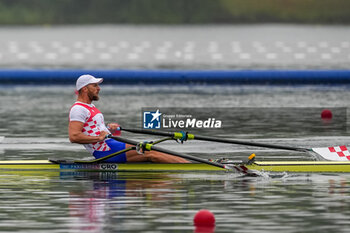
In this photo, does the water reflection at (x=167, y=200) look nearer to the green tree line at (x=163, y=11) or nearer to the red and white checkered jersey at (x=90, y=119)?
the red and white checkered jersey at (x=90, y=119)

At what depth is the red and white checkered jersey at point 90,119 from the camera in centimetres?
1534

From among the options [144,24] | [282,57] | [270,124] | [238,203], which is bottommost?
[238,203]

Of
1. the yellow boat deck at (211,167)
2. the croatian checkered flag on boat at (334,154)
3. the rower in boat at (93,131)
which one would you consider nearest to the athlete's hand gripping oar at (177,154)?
the yellow boat deck at (211,167)

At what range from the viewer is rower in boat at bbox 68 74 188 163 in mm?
15312

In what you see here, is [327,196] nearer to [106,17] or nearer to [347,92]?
[347,92]

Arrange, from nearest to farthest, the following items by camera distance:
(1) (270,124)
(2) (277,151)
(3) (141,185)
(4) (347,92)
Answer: (3) (141,185) → (2) (277,151) → (1) (270,124) → (4) (347,92)

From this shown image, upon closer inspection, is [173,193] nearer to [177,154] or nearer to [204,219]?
[177,154]

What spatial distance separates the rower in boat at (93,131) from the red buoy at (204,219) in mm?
3897

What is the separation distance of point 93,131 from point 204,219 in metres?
4.27

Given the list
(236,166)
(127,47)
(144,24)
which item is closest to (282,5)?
(144,24)

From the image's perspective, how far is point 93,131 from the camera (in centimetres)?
1548

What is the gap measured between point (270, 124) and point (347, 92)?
26.1 feet

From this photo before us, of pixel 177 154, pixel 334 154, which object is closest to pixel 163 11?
pixel 334 154

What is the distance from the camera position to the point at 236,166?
15.4 meters
